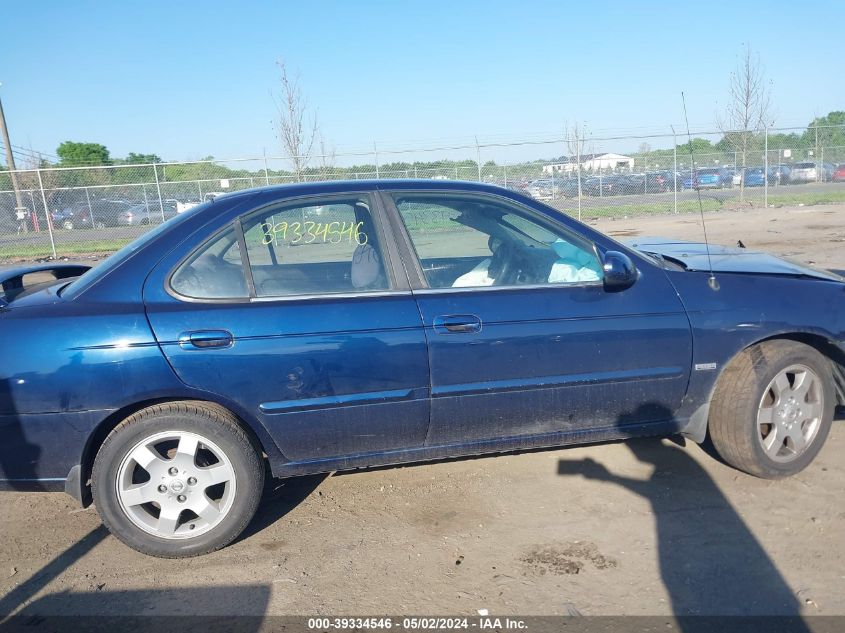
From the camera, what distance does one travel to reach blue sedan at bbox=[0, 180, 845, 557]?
2898mm

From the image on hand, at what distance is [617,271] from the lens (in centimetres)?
320

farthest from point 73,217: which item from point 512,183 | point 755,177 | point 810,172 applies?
point 810,172

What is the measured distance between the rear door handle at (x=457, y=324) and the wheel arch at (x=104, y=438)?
3.09 feet

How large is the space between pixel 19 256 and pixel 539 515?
17.4 m

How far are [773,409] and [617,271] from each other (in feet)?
3.84

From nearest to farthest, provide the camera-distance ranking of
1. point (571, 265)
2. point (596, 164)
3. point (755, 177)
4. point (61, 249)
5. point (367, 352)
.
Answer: point (367, 352) < point (571, 265) < point (61, 249) < point (596, 164) < point (755, 177)

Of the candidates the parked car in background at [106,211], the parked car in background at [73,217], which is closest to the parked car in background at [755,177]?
the parked car in background at [106,211]

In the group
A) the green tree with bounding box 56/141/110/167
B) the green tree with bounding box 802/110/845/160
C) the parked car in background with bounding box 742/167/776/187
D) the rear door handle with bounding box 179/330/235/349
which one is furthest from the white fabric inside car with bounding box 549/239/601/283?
the green tree with bounding box 56/141/110/167

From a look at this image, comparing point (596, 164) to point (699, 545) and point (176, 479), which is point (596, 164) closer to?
point (699, 545)

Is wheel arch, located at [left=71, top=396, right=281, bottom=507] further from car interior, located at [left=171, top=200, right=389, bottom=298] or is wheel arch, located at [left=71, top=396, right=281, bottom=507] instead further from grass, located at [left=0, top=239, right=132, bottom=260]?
grass, located at [left=0, top=239, right=132, bottom=260]

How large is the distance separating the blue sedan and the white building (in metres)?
16.4

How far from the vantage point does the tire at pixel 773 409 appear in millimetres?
3422

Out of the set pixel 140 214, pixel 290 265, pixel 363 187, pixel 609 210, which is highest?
pixel 140 214

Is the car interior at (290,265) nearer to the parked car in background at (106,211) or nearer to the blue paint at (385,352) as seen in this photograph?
the blue paint at (385,352)
